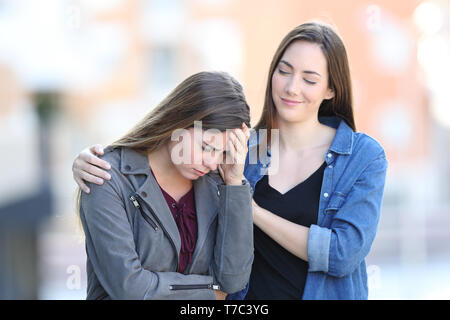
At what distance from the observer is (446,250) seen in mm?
8992

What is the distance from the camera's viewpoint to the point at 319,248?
68.9 inches

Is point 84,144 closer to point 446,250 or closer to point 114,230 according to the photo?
point 446,250

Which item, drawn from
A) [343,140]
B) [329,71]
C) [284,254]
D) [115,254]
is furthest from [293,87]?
[115,254]

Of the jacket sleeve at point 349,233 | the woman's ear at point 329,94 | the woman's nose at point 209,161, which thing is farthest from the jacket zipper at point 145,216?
the woman's ear at point 329,94

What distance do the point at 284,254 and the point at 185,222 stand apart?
1.26 feet

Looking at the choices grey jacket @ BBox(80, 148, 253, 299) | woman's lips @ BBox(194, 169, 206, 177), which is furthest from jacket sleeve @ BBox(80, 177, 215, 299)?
woman's lips @ BBox(194, 169, 206, 177)

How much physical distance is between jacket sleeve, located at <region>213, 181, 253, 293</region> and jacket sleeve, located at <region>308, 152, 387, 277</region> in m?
0.23

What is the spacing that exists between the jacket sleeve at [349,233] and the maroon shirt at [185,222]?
0.40m

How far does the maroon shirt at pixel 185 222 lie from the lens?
5.63 ft

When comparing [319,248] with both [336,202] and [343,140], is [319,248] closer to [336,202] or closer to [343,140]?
[336,202]

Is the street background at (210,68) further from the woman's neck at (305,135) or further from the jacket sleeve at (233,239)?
the jacket sleeve at (233,239)

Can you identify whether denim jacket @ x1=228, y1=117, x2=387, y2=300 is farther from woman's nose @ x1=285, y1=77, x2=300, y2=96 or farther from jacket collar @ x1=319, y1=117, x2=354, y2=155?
woman's nose @ x1=285, y1=77, x2=300, y2=96

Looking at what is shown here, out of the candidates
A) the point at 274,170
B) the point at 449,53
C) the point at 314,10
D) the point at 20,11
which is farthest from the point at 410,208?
the point at 274,170

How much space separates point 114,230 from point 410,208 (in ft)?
28.5
